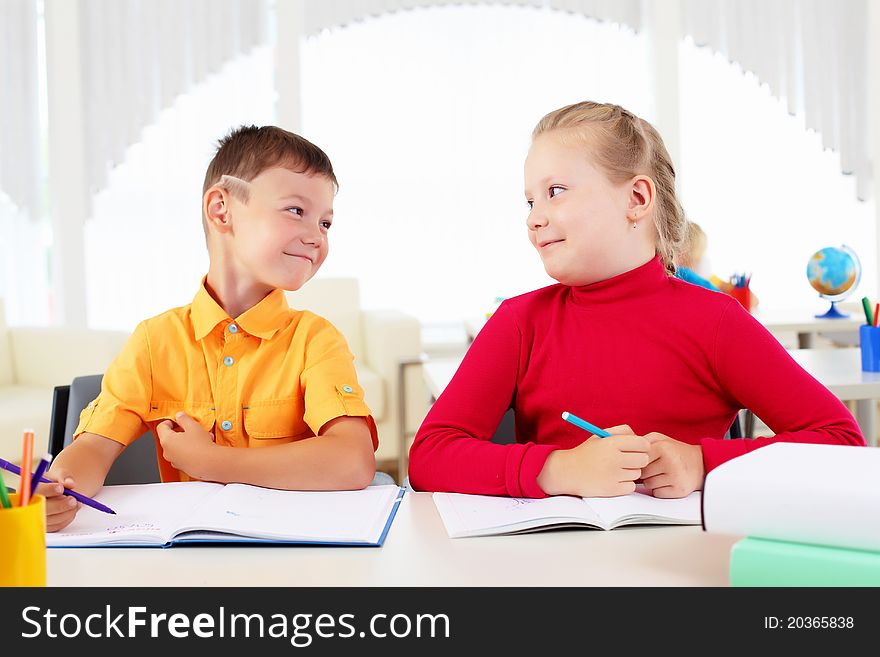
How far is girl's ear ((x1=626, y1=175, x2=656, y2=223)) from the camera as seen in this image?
121cm

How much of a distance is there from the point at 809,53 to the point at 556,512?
4.96 metres

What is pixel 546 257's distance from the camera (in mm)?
1198

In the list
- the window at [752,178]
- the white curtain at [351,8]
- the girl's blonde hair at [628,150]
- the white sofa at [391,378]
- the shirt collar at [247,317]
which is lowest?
the white sofa at [391,378]

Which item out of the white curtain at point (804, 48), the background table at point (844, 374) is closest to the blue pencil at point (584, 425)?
the background table at point (844, 374)

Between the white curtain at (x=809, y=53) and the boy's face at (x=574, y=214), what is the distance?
4.28m

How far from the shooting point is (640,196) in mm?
1217

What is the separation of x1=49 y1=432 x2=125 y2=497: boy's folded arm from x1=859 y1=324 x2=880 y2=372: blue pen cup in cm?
157

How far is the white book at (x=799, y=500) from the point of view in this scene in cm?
63

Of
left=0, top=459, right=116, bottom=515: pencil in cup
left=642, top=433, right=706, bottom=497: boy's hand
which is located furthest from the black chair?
left=642, top=433, right=706, bottom=497: boy's hand

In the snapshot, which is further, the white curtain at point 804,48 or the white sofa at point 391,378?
the white curtain at point 804,48

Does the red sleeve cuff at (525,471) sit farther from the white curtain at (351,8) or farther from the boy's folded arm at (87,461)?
the white curtain at (351,8)

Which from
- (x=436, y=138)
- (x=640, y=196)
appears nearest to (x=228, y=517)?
(x=640, y=196)

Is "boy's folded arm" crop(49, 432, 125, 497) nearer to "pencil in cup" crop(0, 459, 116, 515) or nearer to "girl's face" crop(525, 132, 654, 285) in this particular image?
"pencil in cup" crop(0, 459, 116, 515)

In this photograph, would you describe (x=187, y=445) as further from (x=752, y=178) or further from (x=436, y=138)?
(x=752, y=178)
